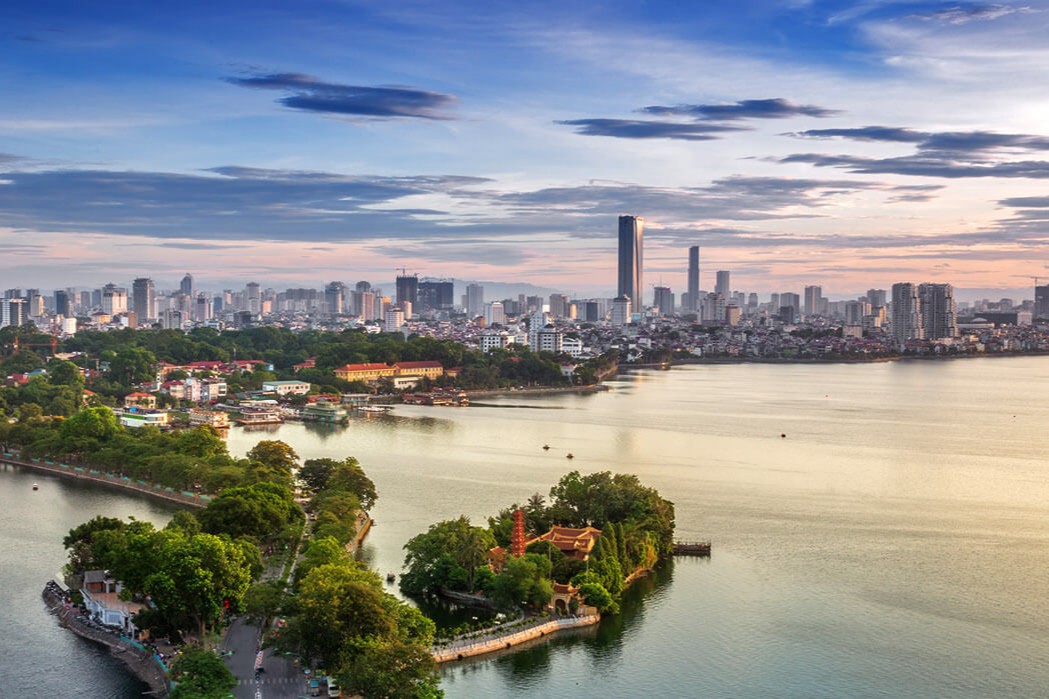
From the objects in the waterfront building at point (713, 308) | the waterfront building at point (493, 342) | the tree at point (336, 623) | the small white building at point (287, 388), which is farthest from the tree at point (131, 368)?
the waterfront building at point (713, 308)

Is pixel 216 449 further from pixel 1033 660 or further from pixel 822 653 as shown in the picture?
pixel 1033 660

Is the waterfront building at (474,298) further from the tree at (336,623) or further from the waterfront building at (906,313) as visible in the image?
the tree at (336,623)

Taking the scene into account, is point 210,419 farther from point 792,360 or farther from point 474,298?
A: point 474,298

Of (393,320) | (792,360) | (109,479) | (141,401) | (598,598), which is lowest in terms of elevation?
(598,598)

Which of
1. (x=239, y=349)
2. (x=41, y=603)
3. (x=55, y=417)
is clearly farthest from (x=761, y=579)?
(x=239, y=349)

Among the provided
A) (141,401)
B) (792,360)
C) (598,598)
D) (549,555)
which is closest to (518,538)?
(549,555)

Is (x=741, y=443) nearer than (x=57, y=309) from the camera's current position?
Yes

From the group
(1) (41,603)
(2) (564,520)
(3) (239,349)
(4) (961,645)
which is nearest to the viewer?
(4) (961,645)
